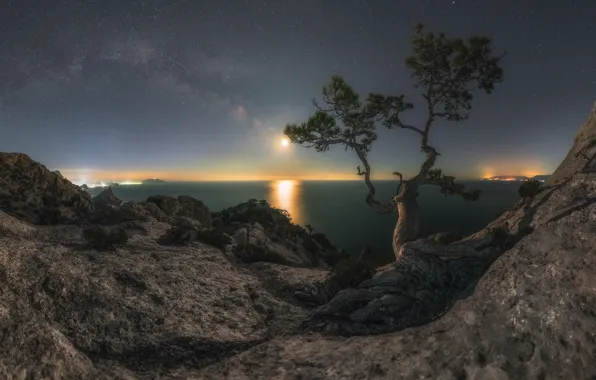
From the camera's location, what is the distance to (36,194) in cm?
2197

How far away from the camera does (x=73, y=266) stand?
1076 centimetres

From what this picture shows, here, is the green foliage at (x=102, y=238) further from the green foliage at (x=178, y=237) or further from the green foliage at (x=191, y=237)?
the green foliage at (x=178, y=237)

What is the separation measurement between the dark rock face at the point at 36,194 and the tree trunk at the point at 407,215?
2251cm

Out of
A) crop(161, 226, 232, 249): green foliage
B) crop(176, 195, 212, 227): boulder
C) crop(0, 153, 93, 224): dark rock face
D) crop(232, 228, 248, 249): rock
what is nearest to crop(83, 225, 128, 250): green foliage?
crop(161, 226, 232, 249): green foliage

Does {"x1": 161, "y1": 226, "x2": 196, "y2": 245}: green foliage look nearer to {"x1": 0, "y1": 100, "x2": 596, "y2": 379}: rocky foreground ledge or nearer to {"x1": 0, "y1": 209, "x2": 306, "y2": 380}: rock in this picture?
{"x1": 0, "y1": 100, "x2": 596, "y2": 379}: rocky foreground ledge

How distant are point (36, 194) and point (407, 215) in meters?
26.3

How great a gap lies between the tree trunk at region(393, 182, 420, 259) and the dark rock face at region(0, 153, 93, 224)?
886 inches

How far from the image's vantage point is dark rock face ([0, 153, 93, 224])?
20281 millimetres

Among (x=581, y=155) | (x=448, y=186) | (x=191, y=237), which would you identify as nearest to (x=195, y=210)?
(x=191, y=237)

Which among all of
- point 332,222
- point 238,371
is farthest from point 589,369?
point 332,222

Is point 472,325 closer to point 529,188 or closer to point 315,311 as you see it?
point 315,311

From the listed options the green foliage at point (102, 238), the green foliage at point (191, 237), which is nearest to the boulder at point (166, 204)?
the green foliage at point (191, 237)

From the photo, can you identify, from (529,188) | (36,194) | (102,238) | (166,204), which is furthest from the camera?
(166,204)

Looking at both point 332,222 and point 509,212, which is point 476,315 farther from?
point 332,222
